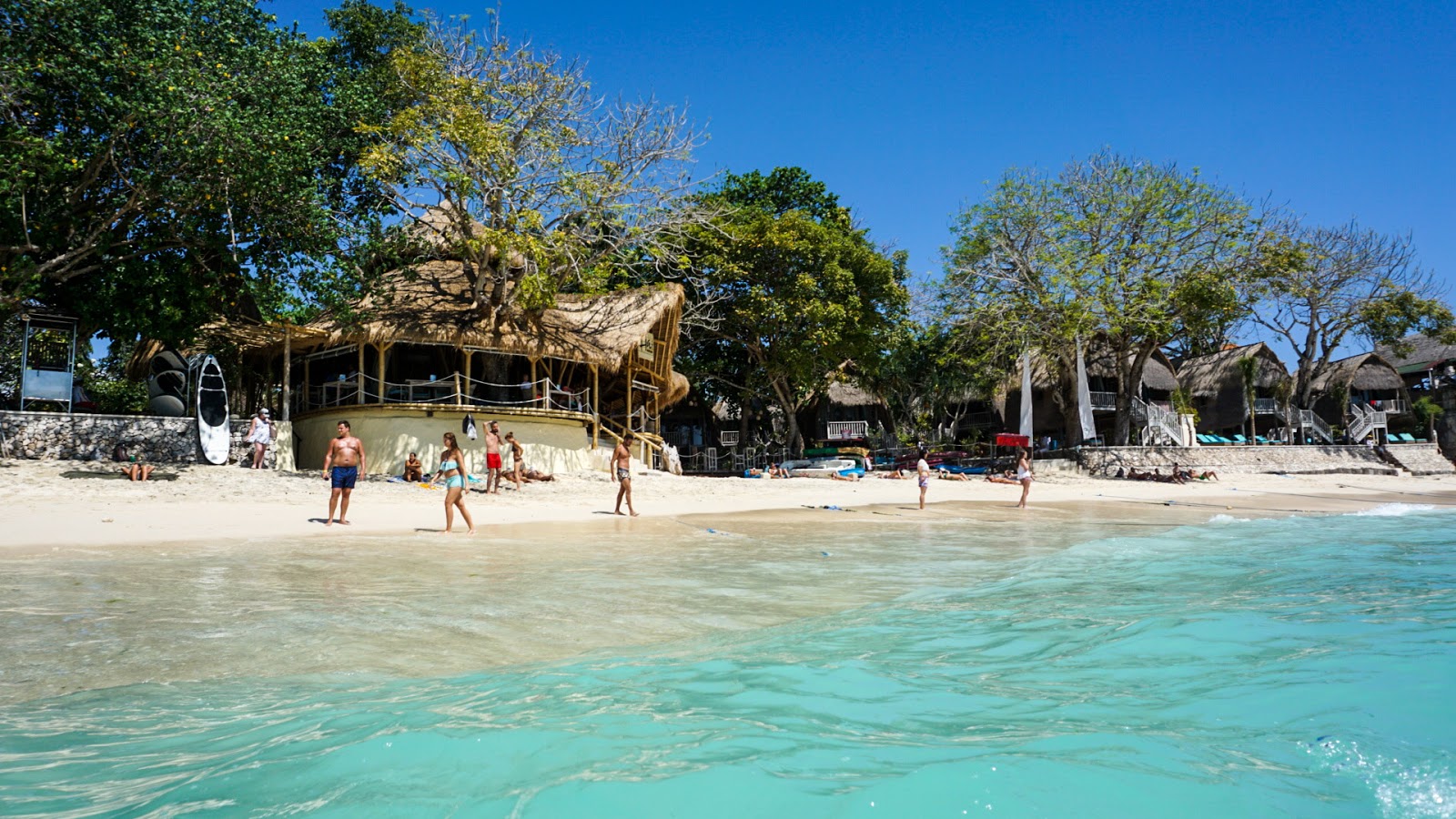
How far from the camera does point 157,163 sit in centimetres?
1459

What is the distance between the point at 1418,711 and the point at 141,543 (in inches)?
421

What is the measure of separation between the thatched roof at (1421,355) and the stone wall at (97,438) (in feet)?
157

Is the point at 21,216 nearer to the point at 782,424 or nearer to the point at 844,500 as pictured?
the point at 844,500

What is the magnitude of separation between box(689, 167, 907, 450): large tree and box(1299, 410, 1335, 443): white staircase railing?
17586 mm

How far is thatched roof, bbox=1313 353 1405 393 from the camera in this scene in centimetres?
3881

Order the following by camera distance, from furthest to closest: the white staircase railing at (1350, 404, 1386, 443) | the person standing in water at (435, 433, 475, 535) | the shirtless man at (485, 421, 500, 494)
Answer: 1. the white staircase railing at (1350, 404, 1386, 443)
2. the shirtless man at (485, 421, 500, 494)
3. the person standing in water at (435, 433, 475, 535)

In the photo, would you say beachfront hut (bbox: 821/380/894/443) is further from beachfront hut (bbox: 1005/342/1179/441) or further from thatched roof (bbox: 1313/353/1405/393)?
thatched roof (bbox: 1313/353/1405/393)

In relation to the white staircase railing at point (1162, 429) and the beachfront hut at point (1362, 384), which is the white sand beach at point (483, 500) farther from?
the beachfront hut at point (1362, 384)

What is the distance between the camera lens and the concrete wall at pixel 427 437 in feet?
61.8

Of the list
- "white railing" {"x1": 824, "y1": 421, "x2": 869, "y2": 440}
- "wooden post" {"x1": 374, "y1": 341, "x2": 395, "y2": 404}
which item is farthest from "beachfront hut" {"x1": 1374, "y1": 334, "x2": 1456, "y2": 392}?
"wooden post" {"x1": 374, "y1": 341, "x2": 395, "y2": 404}

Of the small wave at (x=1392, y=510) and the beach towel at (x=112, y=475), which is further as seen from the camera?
the small wave at (x=1392, y=510)

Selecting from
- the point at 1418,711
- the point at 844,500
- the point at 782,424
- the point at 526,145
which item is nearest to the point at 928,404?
the point at 782,424

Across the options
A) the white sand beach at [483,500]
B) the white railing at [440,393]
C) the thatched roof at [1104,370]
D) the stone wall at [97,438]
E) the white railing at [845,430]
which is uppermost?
the thatched roof at [1104,370]

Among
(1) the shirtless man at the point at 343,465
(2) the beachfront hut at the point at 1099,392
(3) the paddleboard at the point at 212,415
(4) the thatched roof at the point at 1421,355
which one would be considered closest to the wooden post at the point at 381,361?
(3) the paddleboard at the point at 212,415
